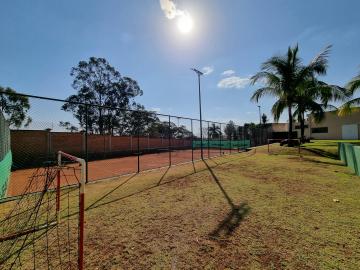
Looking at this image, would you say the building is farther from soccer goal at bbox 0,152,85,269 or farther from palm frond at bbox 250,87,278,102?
soccer goal at bbox 0,152,85,269

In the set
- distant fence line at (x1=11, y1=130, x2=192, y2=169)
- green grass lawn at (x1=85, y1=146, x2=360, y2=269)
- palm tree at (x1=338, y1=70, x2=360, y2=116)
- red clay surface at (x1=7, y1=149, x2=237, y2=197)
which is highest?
palm tree at (x1=338, y1=70, x2=360, y2=116)

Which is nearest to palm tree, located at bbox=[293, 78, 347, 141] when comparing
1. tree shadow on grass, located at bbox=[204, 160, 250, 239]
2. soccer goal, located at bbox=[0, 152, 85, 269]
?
tree shadow on grass, located at bbox=[204, 160, 250, 239]

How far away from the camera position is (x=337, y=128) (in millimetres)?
36469

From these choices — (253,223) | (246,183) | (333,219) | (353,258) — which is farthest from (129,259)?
(246,183)

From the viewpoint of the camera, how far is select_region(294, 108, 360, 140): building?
34.0m

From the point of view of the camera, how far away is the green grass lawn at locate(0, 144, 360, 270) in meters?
2.85

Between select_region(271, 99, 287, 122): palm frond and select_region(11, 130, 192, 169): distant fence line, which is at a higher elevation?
select_region(271, 99, 287, 122): palm frond

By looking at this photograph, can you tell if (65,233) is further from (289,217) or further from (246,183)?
(246,183)

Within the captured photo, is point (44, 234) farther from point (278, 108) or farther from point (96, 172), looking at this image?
point (278, 108)

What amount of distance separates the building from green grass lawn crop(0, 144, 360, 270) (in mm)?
31339

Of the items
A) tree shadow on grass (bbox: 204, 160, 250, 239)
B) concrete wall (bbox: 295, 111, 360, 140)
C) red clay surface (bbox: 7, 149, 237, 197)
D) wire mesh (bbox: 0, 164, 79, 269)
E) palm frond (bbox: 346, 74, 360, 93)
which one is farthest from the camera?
concrete wall (bbox: 295, 111, 360, 140)

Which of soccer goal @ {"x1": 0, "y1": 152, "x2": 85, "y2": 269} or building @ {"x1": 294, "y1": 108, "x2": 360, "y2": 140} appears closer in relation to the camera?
soccer goal @ {"x1": 0, "y1": 152, "x2": 85, "y2": 269}

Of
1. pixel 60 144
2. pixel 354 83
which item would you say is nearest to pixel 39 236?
pixel 354 83

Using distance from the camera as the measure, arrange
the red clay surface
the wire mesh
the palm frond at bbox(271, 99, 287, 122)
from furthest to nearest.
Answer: the palm frond at bbox(271, 99, 287, 122), the red clay surface, the wire mesh
